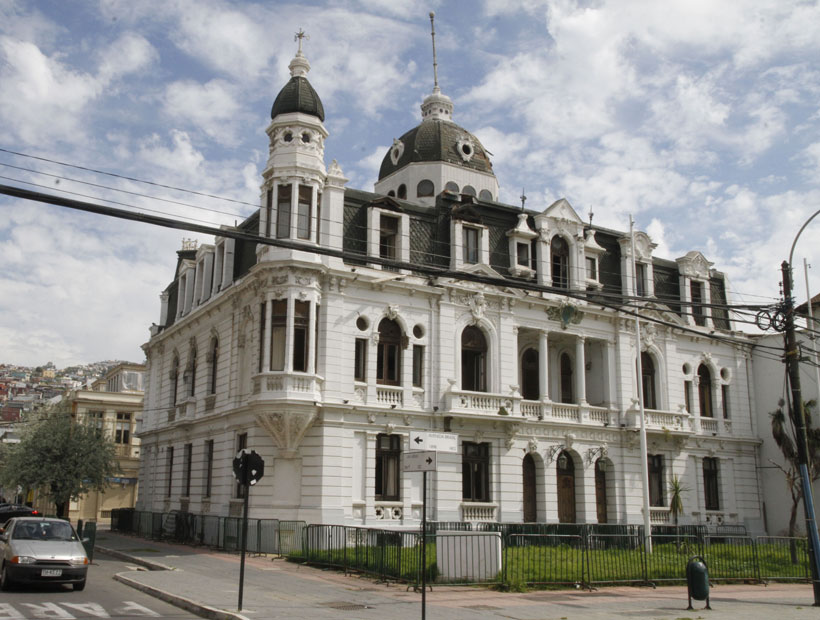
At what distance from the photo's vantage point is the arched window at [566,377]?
3962 centimetres

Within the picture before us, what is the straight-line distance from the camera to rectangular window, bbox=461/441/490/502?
33.7 m

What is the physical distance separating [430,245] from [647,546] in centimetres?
1525

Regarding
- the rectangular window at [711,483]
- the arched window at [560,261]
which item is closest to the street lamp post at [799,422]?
the arched window at [560,261]

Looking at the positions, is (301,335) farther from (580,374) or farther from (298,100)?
(580,374)

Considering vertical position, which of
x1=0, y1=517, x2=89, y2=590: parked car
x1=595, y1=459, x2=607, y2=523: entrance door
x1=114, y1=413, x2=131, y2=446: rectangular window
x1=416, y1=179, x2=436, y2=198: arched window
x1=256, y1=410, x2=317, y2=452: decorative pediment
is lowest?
x1=0, y1=517, x2=89, y2=590: parked car

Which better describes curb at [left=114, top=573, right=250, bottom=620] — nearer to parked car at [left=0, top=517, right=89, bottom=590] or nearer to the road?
the road

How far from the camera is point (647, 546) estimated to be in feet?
86.5

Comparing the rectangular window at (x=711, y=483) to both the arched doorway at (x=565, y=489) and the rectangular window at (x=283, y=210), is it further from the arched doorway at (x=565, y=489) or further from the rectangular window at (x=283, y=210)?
the rectangular window at (x=283, y=210)

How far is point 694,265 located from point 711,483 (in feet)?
37.0

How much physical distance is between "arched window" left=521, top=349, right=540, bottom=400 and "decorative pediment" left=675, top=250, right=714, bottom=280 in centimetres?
1038

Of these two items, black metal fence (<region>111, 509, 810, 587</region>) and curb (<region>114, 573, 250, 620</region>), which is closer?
curb (<region>114, 573, 250, 620</region>)

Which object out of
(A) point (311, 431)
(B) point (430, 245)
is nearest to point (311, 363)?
(A) point (311, 431)

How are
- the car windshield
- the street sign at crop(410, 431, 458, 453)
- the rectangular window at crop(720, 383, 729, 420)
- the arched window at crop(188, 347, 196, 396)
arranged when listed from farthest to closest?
the rectangular window at crop(720, 383, 729, 420), the arched window at crop(188, 347, 196, 396), the car windshield, the street sign at crop(410, 431, 458, 453)

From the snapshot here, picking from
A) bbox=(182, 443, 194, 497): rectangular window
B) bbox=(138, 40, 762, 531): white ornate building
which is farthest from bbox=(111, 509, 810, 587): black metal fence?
bbox=(182, 443, 194, 497): rectangular window
